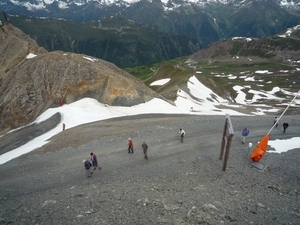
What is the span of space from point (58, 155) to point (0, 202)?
7374 mm

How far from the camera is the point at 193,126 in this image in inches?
1022

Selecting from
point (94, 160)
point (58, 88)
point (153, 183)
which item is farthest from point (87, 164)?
point (58, 88)

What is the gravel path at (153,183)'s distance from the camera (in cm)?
1163

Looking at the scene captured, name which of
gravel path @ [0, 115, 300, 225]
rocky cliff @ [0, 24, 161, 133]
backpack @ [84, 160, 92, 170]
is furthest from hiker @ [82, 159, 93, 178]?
rocky cliff @ [0, 24, 161, 133]

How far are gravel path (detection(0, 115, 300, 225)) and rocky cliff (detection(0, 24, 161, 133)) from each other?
15893 mm

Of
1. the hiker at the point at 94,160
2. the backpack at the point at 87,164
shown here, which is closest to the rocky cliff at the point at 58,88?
the hiker at the point at 94,160

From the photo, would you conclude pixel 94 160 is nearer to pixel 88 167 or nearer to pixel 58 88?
pixel 88 167

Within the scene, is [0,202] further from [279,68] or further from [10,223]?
[279,68]

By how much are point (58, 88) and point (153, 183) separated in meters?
31.8

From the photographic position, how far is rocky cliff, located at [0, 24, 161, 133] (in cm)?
3947

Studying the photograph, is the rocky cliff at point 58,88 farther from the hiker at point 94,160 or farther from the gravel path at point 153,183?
the hiker at point 94,160

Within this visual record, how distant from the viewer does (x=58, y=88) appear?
131ft

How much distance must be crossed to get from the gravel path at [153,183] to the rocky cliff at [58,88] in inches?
626

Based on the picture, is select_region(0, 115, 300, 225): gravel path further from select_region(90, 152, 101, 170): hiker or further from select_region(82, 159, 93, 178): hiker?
select_region(90, 152, 101, 170): hiker
